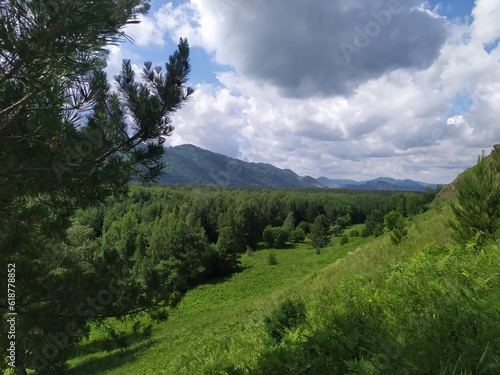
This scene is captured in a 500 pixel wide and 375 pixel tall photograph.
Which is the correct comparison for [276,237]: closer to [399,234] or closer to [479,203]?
[399,234]

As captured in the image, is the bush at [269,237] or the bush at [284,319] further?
the bush at [269,237]

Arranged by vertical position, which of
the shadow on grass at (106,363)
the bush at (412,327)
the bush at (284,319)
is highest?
the bush at (412,327)

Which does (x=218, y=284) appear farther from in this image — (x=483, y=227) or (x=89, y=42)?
(x=89, y=42)

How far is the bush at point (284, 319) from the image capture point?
571cm

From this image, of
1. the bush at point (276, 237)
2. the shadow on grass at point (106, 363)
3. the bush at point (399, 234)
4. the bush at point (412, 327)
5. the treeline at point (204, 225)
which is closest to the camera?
A: the bush at point (412, 327)

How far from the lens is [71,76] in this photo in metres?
3.59

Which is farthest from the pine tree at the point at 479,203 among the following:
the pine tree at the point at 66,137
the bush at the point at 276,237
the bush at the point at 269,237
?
the bush at the point at 269,237

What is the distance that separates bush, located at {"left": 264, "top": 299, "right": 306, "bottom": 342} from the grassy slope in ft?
1.02

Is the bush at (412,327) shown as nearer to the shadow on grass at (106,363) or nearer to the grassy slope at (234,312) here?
the grassy slope at (234,312)

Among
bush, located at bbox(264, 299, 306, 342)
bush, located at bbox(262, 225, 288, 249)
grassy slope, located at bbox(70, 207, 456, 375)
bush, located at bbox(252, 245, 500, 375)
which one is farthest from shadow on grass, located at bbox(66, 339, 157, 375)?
bush, located at bbox(262, 225, 288, 249)

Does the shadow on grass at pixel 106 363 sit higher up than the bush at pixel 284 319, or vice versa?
the bush at pixel 284 319

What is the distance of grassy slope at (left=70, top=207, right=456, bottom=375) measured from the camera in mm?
6785

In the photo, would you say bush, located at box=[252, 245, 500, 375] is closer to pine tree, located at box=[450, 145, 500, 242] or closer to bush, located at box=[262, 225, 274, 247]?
pine tree, located at box=[450, 145, 500, 242]

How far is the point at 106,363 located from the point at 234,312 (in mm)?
7377
